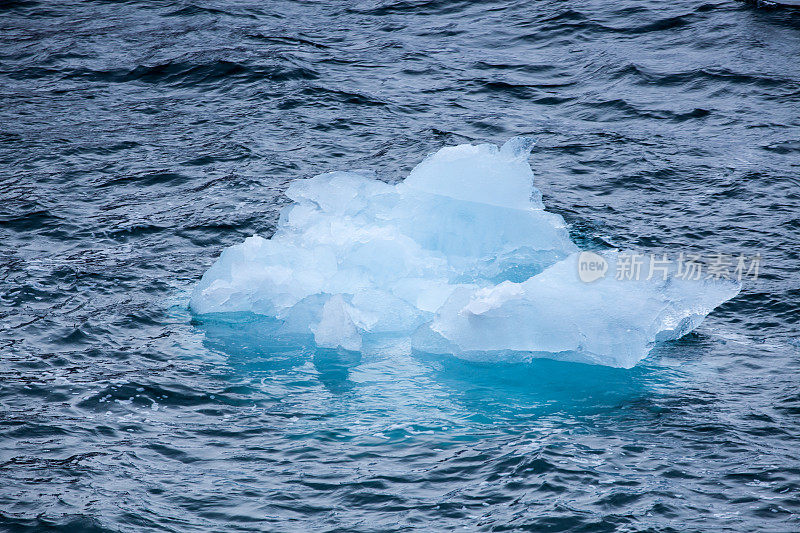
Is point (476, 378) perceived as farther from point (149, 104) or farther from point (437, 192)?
point (149, 104)

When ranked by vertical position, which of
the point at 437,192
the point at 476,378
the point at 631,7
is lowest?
the point at 476,378

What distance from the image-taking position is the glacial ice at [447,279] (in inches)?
273

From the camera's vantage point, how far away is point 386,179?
1027 centimetres

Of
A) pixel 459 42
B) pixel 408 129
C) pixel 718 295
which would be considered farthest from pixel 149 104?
pixel 718 295

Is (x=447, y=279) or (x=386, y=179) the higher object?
(x=386, y=179)

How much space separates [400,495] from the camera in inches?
212

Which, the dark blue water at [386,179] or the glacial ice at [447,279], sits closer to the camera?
the dark blue water at [386,179]

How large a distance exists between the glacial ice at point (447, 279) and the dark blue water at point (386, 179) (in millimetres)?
275

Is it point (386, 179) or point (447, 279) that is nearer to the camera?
point (447, 279)

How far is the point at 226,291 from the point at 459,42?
329 inches

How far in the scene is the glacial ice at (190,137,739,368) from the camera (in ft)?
22.7

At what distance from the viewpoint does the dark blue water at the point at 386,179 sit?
5.42 metres

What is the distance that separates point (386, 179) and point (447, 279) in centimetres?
269

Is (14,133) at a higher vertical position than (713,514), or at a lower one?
higher
